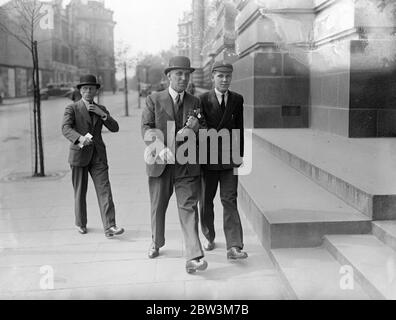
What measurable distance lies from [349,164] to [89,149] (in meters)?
3.13

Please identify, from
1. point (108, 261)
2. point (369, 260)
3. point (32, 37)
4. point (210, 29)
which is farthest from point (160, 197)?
point (210, 29)

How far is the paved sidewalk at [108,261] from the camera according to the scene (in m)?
4.30

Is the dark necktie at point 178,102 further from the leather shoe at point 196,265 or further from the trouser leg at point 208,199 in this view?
the leather shoe at point 196,265

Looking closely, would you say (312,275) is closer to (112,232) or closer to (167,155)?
(167,155)

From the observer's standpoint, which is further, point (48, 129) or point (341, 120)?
point (48, 129)

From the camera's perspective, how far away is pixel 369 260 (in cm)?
421

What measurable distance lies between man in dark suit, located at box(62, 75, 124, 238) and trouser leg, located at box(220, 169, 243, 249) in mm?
1481

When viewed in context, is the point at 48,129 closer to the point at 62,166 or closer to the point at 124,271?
the point at 62,166

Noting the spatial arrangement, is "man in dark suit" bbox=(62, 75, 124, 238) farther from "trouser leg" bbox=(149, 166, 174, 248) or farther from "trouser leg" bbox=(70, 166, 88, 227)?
"trouser leg" bbox=(149, 166, 174, 248)

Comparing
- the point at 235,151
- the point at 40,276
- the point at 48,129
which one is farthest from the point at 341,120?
the point at 48,129

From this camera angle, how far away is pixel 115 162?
38.4ft

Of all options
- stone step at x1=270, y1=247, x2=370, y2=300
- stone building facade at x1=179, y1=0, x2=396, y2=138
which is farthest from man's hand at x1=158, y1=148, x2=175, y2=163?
stone building facade at x1=179, y1=0, x2=396, y2=138

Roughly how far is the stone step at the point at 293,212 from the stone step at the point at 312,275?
0.15 meters

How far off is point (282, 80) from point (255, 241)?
21.5 feet
